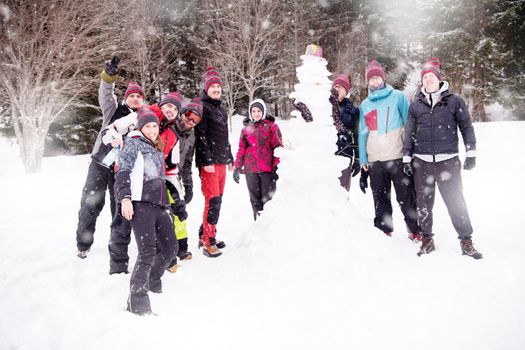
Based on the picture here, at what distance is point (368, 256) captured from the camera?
3.63 meters

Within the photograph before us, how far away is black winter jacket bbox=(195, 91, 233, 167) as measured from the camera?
4.39 metres

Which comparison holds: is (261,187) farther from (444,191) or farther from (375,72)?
(444,191)

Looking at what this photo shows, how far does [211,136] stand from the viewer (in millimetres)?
4484

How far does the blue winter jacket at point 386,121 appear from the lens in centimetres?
427

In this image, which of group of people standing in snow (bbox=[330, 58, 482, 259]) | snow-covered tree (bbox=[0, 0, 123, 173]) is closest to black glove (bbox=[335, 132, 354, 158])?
group of people standing in snow (bbox=[330, 58, 482, 259])

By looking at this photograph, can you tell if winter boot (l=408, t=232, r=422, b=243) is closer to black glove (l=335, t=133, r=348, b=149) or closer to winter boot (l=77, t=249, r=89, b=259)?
black glove (l=335, t=133, r=348, b=149)

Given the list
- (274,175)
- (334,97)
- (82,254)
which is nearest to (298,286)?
(274,175)

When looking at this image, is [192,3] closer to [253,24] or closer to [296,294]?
[253,24]

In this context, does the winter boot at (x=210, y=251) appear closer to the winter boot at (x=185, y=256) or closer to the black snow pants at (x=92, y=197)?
the winter boot at (x=185, y=256)

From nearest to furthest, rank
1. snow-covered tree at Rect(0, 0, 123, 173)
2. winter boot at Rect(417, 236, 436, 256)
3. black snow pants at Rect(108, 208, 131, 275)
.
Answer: black snow pants at Rect(108, 208, 131, 275), winter boot at Rect(417, 236, 436, 256), snow-covered tree at Rect(0, 0, 123, 173)

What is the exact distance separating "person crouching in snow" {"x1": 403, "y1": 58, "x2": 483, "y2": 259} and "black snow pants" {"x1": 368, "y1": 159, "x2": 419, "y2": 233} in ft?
1.00

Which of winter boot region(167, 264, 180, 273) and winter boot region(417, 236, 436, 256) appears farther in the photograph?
winter boot region(417, 236, 436, 256)

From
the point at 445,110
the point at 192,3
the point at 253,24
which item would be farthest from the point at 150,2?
the point at 445,110

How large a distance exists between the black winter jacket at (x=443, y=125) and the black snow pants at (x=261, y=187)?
1891mm
